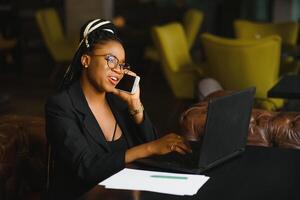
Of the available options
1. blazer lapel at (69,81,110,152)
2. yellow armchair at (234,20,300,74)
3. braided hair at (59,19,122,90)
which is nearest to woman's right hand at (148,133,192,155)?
blazer lapel at (69,81,110,152)

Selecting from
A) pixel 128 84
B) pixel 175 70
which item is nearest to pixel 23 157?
pixel 128 84

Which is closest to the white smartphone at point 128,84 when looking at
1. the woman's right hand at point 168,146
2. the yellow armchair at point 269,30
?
the woman's right hand at point 168,146

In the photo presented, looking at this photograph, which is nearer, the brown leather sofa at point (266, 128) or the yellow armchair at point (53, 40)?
the brown leather sofa at point (266, 128)

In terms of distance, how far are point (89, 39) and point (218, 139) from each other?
0.65m

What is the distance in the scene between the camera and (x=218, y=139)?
94.3 inches

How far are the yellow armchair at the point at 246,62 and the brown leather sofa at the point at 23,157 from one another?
2948 millimetres

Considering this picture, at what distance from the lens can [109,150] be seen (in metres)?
2.65

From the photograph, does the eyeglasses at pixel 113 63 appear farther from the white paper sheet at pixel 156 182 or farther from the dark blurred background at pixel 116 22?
the dark blurred background at pixel 116 22

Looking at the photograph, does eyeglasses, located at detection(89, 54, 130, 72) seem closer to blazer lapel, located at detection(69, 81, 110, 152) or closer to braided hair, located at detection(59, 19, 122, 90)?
braided hair, located at detection(59, 19, 122, 90)

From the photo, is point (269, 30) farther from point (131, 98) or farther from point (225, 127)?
point (225, 127)

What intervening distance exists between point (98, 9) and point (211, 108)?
8.59 meters

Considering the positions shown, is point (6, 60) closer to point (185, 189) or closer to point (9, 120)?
point (9, 120)

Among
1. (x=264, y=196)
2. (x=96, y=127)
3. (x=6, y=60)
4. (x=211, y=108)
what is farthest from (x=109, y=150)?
(x=6, y=60)

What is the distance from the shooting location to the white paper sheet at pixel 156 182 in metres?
2.18
